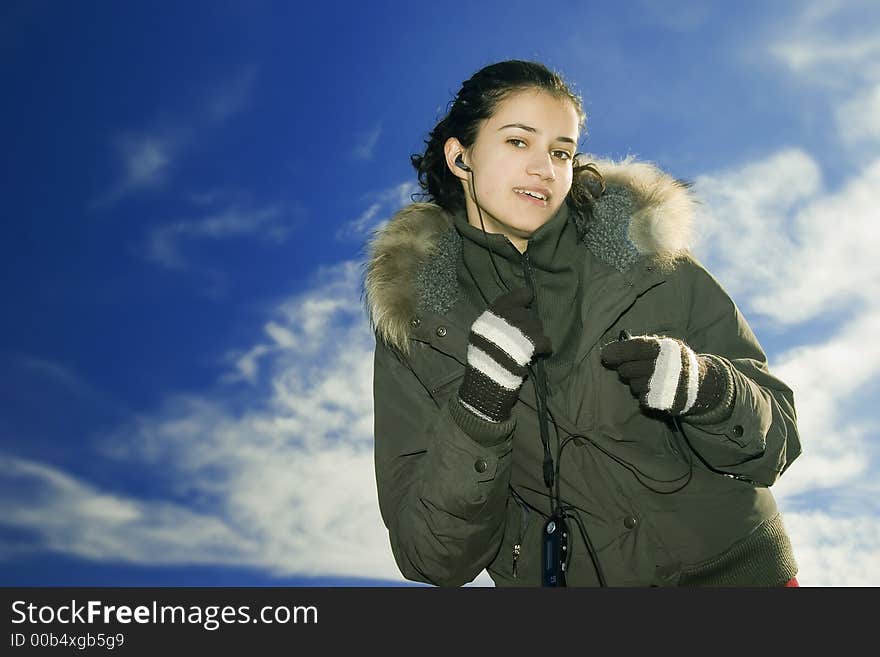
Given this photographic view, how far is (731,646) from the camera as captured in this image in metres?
2.63

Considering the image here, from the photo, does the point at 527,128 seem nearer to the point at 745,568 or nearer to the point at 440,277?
the point at 440,277

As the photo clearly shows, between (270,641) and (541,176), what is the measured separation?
2.09 m

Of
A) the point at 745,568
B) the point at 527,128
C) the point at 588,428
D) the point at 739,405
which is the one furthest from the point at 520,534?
the point at 527,128

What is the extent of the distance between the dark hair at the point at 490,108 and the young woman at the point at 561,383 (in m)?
0.01

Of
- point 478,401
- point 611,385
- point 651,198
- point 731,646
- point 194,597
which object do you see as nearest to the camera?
point 731,646

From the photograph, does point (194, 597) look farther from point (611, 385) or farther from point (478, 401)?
point (611, 385)

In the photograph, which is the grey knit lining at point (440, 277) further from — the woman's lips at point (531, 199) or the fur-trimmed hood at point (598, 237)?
the woman's lips at point (531, 199)

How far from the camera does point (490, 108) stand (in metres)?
3.68

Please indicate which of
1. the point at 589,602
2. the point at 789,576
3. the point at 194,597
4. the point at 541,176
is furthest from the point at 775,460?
the point at 194,597

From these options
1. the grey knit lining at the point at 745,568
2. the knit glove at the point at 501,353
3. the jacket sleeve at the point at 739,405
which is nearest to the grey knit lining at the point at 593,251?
the jacket sleeve at the point at 739,405

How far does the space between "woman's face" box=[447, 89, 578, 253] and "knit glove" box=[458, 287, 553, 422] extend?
56cm

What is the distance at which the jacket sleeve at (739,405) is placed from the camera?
3.09 metres

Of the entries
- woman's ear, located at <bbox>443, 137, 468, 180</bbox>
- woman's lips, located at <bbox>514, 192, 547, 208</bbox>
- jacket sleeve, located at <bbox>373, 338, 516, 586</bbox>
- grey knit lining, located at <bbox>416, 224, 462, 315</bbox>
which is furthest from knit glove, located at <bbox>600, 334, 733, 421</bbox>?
woman's ear, located at <bbox>443, 137, 468, 180</bbox>

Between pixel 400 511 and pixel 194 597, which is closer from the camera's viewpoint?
pixel 194 597
